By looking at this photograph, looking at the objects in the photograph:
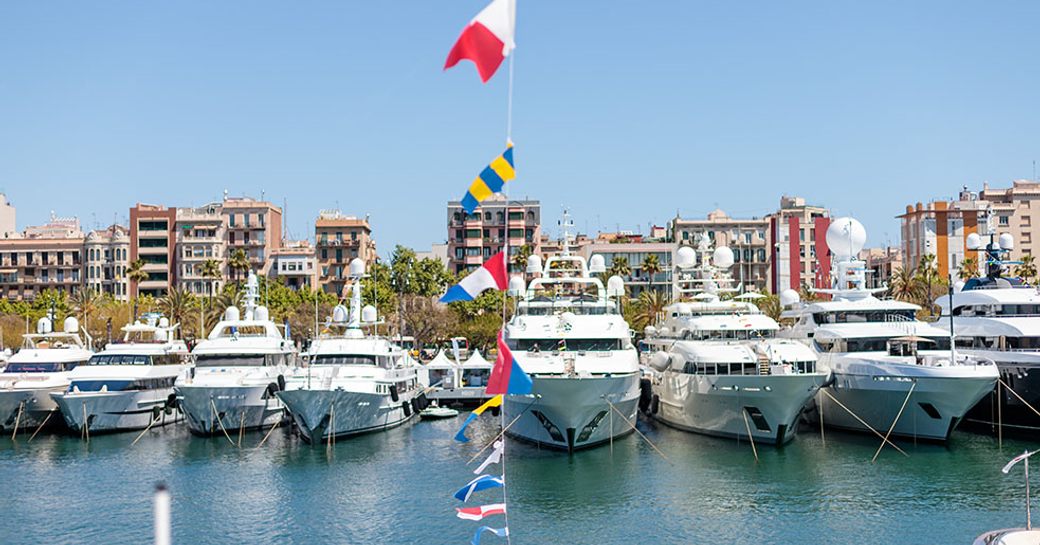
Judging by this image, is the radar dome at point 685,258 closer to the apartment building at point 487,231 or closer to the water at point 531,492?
the water at point 531,492

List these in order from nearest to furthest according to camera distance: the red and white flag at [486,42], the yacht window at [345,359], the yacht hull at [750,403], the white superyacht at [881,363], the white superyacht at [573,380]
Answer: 1. the red and white flag at [486,42]
2. the white superyacht at [573,380]
3. the yacht hull at [750,403]
4. the white superyacht at [881,363]
5. the yacht window at [345,359]

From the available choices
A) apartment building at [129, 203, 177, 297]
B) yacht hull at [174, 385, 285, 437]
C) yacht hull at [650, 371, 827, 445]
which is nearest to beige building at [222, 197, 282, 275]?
apartment building at [129, 203, 177, 297]

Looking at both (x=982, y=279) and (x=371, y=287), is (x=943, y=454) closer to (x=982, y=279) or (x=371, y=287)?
(x=982, y=279)

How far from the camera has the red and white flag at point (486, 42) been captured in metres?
16.3

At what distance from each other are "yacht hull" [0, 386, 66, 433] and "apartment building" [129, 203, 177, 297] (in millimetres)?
62464

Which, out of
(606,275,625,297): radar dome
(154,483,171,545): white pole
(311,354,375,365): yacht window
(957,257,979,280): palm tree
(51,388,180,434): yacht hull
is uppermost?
(957,257,979,280): palm tree

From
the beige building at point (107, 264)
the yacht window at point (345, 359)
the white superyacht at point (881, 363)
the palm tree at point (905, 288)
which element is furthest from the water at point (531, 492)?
the beige building at point (107, 264)

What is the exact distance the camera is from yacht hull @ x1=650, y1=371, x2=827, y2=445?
141 feet

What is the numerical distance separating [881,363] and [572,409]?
14.5 metres

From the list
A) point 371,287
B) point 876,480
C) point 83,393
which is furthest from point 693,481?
point 371,287

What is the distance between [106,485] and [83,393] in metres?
14.0

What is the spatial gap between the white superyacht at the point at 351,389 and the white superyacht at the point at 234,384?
188cm

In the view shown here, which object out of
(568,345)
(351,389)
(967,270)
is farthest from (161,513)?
(967,270)

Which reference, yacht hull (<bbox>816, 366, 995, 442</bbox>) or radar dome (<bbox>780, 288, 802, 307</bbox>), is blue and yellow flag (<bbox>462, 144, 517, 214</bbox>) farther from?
radar dome (<bbox>780, 288, 802, 307</bbox>)
